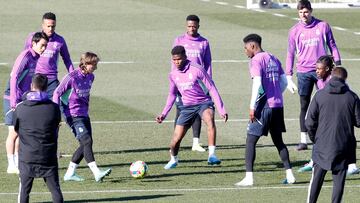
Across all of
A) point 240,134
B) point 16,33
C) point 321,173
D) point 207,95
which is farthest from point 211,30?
point 321,173

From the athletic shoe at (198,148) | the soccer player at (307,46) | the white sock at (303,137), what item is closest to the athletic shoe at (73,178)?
the athletic shoe at (198,148)

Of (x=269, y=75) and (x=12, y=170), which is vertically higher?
(x=269, y=75)

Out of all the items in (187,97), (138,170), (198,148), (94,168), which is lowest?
(198,148)

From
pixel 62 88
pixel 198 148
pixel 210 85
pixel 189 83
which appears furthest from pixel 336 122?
pixel 198 148

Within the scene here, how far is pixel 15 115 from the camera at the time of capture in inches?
632

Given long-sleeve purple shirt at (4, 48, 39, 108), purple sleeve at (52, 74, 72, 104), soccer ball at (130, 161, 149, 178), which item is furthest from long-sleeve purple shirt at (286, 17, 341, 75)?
long-sleeve purple shirt at (4, 48, 39, 108)

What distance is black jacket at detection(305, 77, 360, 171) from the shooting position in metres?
16.1

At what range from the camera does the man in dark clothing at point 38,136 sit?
52.1 ft

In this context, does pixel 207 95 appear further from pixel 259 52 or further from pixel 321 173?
pixel 321 173

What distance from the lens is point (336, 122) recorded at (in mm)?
16078

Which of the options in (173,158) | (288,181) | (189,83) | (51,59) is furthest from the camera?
(51,59)

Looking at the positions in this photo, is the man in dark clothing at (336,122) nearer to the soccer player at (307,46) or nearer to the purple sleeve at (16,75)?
the purple sleeve at (16,75)

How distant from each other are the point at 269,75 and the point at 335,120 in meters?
3.17

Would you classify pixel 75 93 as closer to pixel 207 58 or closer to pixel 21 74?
pixel 21 74
